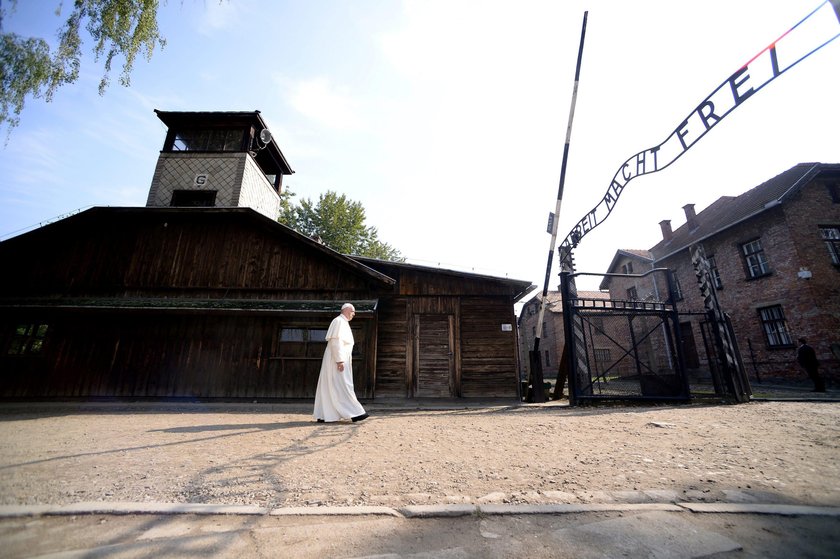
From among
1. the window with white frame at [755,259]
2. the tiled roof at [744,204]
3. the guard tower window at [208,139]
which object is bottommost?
the window with white frame at [755,259]

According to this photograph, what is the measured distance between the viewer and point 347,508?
91.2 inches

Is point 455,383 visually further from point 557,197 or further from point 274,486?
point 274,486

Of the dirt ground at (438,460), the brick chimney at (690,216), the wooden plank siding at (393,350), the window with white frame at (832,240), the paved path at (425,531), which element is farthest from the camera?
the brick chimney at (690,216)

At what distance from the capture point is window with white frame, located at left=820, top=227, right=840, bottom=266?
1377 cm

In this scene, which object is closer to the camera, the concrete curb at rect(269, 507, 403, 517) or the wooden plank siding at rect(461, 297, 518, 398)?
the concrete curb at rect(269, 507, 403, 517)

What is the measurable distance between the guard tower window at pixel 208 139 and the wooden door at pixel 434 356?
11042 millimetres

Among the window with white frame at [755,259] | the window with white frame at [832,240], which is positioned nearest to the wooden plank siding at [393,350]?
the window with white frame at [755,259]

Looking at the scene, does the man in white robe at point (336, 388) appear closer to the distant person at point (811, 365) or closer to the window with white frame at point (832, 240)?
the distant person at point (811, 365)

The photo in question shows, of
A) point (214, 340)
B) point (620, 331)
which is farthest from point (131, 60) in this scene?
point (620, 331)

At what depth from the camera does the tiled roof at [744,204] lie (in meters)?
14.2

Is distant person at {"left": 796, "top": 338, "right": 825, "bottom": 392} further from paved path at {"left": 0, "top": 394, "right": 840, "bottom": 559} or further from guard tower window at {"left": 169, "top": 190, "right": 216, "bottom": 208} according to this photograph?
guard tower window at {"left": 169, "top": 190, "right": 216, "bottom": 208}

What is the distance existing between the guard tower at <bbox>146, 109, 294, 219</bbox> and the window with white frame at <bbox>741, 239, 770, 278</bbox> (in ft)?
75.1

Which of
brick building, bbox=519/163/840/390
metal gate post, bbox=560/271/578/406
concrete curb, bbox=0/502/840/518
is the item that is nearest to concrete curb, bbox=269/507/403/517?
concrete curb, bbox=0/502/840/518

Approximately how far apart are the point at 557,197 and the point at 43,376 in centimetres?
1626
